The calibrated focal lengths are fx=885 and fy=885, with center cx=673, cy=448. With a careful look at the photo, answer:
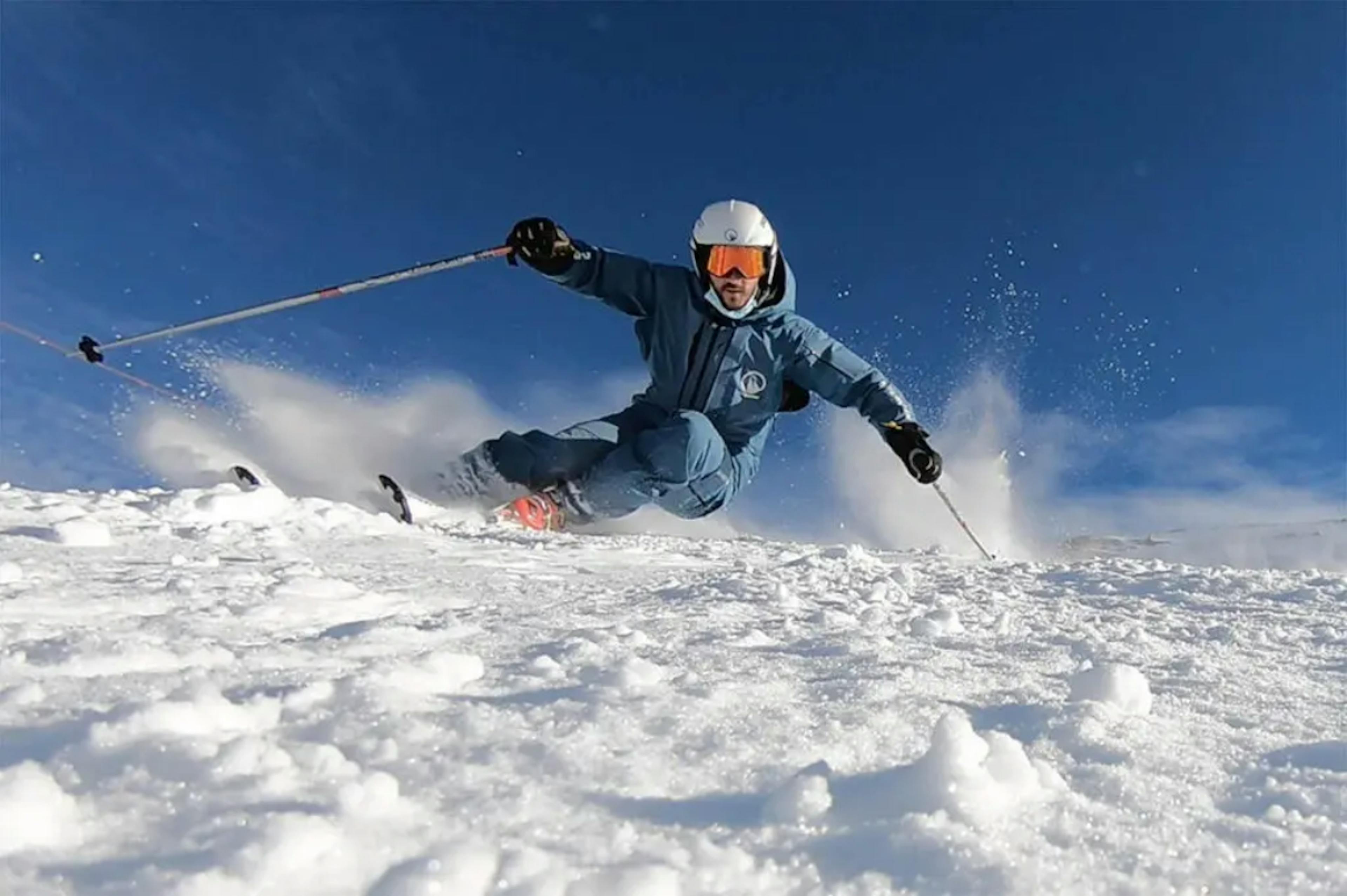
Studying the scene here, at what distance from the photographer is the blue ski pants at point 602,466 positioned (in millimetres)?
4527

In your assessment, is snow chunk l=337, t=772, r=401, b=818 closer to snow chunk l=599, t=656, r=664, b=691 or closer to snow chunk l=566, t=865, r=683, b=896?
snow chunk l=566, t=865, r=683, b=896

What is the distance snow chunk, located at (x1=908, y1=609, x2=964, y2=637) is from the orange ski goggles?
2.99m

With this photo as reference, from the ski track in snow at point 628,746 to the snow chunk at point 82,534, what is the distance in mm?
329

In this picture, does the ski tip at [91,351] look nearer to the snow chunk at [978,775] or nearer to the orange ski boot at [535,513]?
the orange ski boot at [535,513]

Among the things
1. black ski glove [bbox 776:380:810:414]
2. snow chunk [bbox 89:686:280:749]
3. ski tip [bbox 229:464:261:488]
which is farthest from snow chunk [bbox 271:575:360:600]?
black ski glove [bbox 776:380:810:414]

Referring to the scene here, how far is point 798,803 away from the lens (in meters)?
0.98

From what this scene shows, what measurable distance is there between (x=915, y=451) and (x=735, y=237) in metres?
1.46

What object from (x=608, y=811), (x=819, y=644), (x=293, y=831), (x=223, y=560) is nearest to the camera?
(x=293, y=831)

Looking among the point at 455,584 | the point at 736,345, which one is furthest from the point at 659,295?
the point at 455,584

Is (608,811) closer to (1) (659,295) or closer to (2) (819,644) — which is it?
(2) (819,644)

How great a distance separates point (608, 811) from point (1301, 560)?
5336 millimetres

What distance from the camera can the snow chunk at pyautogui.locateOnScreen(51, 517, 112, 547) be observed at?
2.27 metres

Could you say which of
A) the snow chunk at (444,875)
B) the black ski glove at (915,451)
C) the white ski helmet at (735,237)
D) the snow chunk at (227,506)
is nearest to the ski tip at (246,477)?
the snow chunk at (227,506)

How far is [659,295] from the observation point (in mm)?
4918
